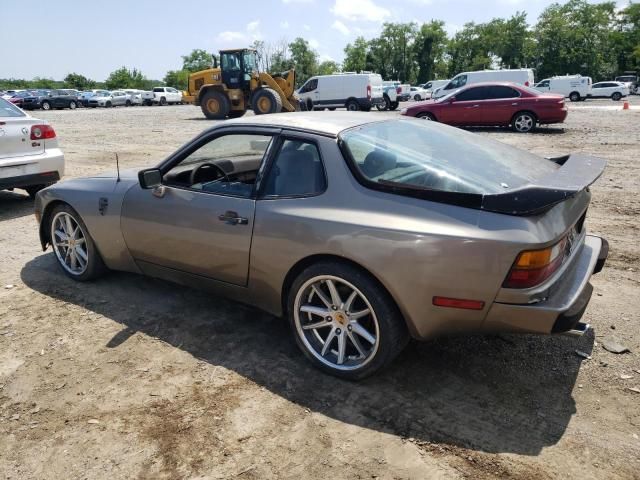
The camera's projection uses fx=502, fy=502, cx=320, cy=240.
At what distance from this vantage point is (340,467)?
7.44 ft

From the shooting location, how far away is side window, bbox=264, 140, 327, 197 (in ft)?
9.66

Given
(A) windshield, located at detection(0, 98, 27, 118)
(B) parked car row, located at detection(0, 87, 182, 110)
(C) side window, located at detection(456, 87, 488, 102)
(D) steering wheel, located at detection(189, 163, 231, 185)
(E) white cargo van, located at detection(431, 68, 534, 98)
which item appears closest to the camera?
(D) steering wheel, located at detection(189, 163, 231, 185)

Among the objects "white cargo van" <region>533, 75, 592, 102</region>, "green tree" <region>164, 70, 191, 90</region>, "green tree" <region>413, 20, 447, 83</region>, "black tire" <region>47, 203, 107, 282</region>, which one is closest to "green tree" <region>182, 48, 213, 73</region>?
"green tree" <region>164, 70, 191, 90</region>

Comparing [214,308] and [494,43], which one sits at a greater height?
[494,43]

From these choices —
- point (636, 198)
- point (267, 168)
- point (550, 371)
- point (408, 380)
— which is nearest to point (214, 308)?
point (267, 168)

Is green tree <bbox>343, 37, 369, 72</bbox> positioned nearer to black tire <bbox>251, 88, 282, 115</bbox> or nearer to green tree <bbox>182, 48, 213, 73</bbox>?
green tree <bbox>182, 48, 213, 73</bbox>

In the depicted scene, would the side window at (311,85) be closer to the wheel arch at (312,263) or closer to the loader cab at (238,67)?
the loader cab at (238,67)

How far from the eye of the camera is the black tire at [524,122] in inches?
588

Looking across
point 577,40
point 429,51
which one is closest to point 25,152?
point 577,40

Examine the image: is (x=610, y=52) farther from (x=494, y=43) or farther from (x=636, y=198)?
(x=636, y=198)

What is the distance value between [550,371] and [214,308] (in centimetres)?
235

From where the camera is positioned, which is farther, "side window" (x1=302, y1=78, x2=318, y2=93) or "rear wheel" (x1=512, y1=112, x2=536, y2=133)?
"side window" (x1=302, y1=78, x2=318, y2=93)

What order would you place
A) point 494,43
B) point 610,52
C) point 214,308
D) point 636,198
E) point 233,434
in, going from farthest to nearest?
point 494,43 < point 610,52 < point 636,198 < point 214,308 < point 233,434

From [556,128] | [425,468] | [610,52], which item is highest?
[610,52]
